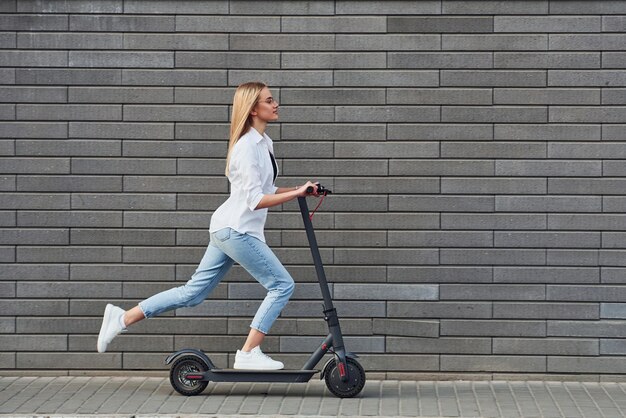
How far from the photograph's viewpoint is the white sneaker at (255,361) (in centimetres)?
816

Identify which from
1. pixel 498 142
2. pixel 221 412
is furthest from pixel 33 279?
pixel 498 142

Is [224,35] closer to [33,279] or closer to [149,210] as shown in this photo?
[149,210]

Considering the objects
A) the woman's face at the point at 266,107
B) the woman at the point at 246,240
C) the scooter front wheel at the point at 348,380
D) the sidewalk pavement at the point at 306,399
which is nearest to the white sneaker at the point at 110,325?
the woman at the point at 246,240

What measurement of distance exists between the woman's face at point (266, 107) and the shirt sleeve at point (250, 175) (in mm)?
268

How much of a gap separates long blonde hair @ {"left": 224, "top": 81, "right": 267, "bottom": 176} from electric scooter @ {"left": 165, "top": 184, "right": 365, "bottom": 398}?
0.57 m

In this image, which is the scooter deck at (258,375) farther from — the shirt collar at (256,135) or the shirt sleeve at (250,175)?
the shirt collar at (256,135)

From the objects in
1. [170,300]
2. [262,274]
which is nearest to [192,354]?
[170,300]

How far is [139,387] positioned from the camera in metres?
8.59

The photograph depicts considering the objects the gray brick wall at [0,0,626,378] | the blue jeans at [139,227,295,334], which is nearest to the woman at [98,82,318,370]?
the blue jeans at [139,227,295,334]

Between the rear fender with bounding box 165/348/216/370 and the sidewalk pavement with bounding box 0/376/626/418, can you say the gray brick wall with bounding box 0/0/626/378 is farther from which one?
the rear fender with bounding box 165/348/216/370

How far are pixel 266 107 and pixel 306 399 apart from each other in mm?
1884

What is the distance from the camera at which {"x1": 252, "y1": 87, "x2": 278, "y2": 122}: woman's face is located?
26.8 ft

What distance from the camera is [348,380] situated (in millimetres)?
8156

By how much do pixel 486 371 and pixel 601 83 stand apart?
2.12 m
